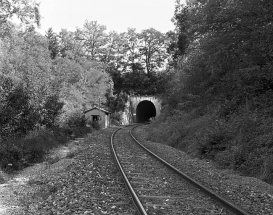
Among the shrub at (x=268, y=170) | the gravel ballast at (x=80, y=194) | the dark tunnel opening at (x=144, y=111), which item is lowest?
the gravel ballast at (x=80, y=194)

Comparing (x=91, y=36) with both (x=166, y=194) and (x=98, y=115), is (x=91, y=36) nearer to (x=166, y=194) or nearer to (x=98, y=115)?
(x=98, y=115)

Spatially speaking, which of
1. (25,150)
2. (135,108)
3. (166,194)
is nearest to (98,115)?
(135,108)

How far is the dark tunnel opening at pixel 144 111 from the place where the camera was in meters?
63.6

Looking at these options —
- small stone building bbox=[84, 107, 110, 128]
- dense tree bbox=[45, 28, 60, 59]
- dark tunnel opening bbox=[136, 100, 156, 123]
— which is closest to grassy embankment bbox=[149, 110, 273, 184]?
small stone building bbox=[84, 107, 110, 128]

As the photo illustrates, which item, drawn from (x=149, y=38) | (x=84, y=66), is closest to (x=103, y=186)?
(x=84, y=66)

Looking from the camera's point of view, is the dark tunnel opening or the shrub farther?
the dark tunnel opening

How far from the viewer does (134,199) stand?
20.5ft

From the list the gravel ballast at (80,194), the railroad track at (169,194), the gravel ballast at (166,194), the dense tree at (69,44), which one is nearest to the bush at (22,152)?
the gravel ballast at (80,194)

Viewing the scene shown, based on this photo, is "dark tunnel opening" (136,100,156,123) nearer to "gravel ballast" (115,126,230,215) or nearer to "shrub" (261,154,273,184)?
"gravel ballast" (115,126,230,215)

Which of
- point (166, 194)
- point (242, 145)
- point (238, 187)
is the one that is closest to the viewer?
point (166, 194)

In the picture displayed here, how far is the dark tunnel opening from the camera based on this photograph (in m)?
63.6

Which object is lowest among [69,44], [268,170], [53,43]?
[268,170]

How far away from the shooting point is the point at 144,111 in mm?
67812

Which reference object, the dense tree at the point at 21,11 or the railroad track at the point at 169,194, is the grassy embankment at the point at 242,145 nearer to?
the railroad track at the point at 169,194
